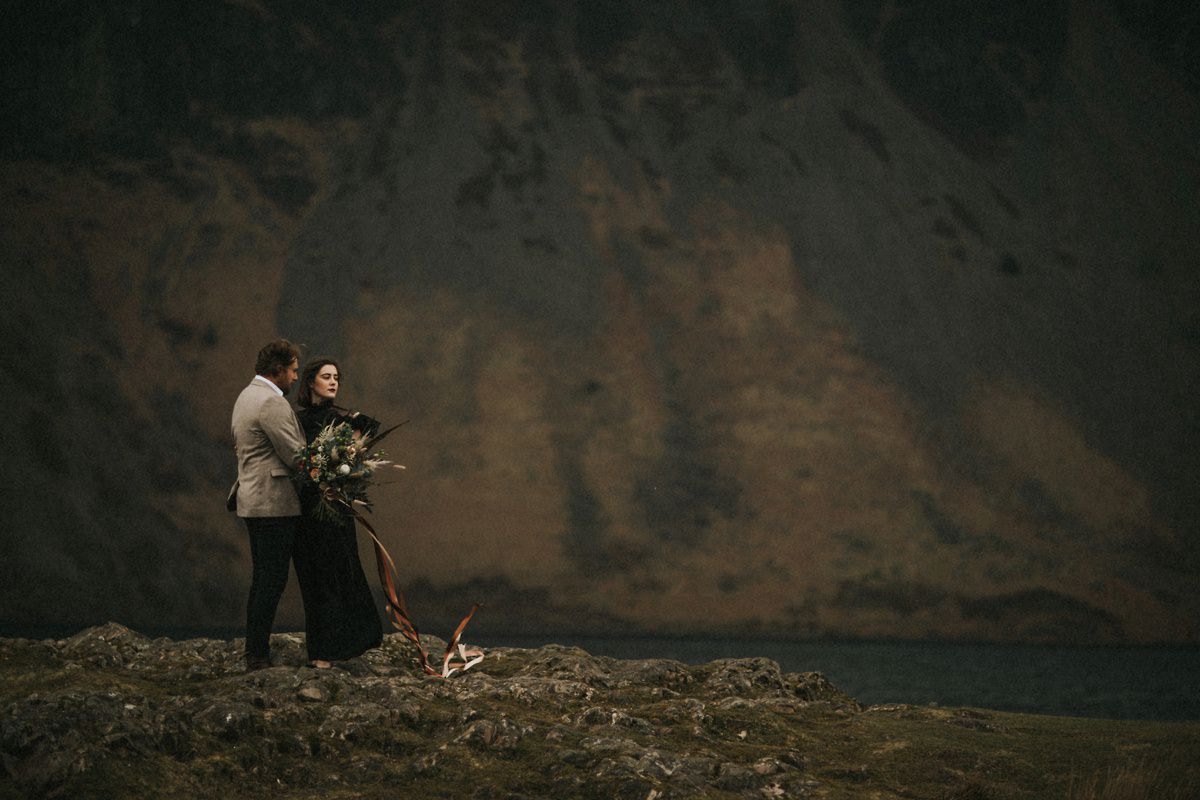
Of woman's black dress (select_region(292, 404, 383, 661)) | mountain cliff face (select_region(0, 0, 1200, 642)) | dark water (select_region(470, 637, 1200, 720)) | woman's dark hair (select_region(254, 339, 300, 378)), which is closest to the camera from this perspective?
woman's dark hair (select_region(254, 339, 300, 378))

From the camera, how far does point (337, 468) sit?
22.5 feet

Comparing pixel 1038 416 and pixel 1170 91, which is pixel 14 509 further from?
pixel 1170 91

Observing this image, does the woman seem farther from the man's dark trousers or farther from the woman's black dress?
the man's dark trousers

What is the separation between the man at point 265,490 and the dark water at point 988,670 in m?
8.04

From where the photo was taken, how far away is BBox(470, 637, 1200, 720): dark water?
17.5m

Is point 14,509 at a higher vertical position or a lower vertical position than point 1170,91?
lower

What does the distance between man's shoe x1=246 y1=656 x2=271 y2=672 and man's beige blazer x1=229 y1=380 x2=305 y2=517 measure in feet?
2.59

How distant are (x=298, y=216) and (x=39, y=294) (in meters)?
6.95

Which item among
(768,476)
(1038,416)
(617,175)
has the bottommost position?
(768,476)

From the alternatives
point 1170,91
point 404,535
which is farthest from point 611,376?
point 1170,91

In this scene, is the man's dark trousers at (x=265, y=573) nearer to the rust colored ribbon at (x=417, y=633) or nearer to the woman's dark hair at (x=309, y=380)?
the rust colored ribbon at (x=417, y=633)

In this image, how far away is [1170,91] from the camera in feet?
131

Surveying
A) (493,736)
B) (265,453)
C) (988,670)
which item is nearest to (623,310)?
(988,670)

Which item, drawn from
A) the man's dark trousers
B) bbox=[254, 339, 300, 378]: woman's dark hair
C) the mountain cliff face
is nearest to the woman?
the man's dark trousers
